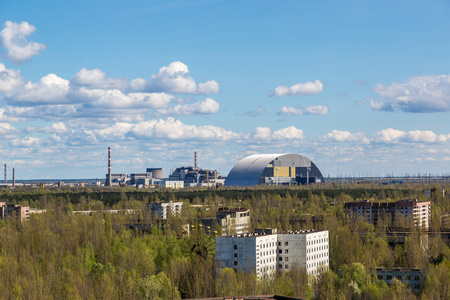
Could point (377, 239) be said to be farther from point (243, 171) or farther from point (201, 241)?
point (243, 171)

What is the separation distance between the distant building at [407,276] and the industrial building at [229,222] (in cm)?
2155

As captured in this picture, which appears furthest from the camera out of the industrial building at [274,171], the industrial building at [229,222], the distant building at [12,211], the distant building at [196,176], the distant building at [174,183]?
the distant building at [196,176]

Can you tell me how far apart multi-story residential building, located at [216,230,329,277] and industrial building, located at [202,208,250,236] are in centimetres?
1608

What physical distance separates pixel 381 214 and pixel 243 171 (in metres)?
81.4

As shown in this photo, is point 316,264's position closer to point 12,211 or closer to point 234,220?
point 234,220

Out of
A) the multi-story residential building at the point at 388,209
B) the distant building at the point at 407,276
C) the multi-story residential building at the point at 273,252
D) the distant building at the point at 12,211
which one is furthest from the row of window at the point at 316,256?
the distant building at the point at 12,211

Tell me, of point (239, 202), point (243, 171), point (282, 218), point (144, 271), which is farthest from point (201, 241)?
point (243, 171)

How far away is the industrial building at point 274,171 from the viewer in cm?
15312

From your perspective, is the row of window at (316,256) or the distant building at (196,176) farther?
the distant building at (196,176)

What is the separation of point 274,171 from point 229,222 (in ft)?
293

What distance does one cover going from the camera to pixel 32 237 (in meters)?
53.1

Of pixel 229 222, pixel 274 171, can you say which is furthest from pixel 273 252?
pixel 274 171

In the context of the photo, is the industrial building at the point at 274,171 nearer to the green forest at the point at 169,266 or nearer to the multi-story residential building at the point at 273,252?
the green forest at the point at 169,266

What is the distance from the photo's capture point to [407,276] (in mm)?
39438
